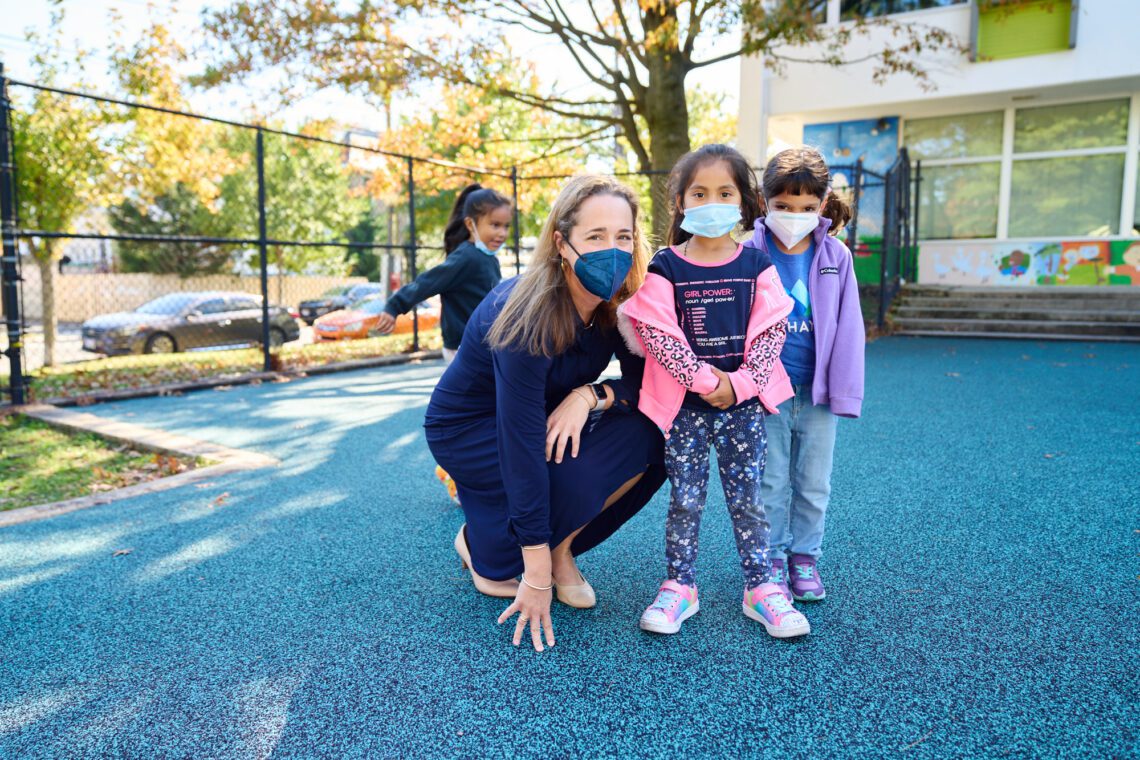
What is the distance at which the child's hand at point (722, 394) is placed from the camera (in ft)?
7.38

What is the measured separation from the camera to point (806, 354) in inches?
102

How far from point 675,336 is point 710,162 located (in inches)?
22.3

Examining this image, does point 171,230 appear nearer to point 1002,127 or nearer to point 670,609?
point 1002,127

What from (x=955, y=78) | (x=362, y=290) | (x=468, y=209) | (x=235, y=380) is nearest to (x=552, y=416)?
(x=468, y=209)

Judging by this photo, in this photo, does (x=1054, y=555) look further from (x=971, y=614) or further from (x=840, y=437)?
(x=840, y=437)

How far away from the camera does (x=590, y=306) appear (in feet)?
7.75

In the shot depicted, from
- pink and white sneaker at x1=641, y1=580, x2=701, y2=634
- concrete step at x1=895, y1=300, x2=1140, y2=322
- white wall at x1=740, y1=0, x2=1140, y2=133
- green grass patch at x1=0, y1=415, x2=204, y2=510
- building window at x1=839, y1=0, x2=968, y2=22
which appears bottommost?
green grass patch at x1=0, y1=415, x2=204, y2=510

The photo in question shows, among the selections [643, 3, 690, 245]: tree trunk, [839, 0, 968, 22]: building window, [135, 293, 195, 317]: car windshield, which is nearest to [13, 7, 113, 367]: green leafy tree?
[135, 293, 195, 317]: car windshield

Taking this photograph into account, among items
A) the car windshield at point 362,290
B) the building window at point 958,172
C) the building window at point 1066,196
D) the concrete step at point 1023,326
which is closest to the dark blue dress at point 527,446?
the concrete step at point 1023,326

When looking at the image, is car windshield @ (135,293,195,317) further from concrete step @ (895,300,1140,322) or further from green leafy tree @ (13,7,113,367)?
concrete step @ (895,300,1140,322)

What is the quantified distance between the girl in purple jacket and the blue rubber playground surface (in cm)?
29

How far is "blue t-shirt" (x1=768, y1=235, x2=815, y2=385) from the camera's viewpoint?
2580mm

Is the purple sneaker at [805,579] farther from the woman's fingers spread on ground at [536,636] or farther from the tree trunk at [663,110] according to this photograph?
the tree trunk at [663,110]

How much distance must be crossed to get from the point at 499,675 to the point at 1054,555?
221 cm
